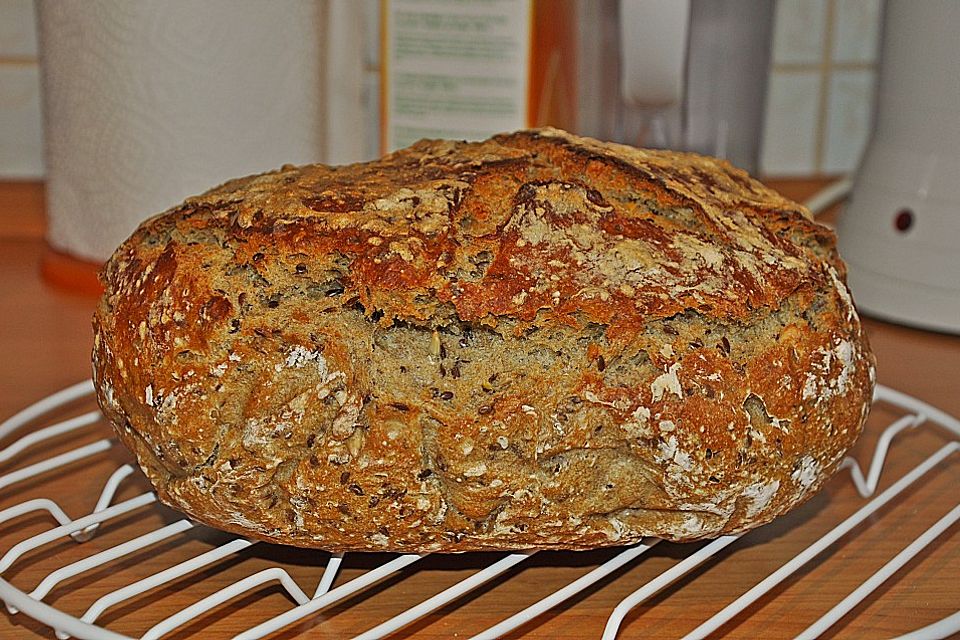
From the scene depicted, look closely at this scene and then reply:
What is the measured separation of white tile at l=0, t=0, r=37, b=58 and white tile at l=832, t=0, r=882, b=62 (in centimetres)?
116

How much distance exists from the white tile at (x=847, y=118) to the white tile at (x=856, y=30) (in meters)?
0.03

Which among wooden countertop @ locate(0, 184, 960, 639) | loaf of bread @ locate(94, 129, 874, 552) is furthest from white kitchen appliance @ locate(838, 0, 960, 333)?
loaf of bread @ locate(94, 129, 874, 552)

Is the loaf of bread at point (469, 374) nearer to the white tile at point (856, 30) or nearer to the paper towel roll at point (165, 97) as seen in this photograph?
the paper towel roll at point (165, 97)

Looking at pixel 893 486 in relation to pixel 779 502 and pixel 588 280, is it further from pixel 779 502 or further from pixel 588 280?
pixel 588 280

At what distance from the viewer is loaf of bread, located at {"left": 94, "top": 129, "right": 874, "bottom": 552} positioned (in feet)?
2.34

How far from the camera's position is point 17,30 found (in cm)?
163

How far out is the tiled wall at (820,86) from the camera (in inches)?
67.6

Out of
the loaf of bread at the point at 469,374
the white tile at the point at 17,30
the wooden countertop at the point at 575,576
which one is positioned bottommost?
the wooden countertop at the point at 575,576

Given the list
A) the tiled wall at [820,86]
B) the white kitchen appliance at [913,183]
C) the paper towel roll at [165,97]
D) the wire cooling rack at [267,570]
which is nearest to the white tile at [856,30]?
the tiled wall at [820,86]

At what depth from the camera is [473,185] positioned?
776 mm

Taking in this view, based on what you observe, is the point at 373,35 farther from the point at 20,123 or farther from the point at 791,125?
the point at 791,125

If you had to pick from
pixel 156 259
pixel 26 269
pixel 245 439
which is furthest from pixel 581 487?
pixel 26 269

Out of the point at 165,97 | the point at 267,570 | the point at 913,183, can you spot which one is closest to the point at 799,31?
the point at 913,183

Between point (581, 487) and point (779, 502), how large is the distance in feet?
Result: 0.45
